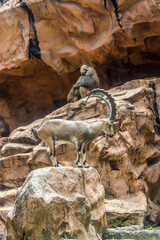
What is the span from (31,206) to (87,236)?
83 centimetres

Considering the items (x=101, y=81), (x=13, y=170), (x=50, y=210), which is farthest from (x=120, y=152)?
(x=101, y=81)

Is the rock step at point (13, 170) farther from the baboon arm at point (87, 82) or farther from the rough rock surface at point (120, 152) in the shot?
the baboon arm at point (87, 82)

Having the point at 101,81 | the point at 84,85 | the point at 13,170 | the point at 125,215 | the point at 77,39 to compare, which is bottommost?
the point at 125,215

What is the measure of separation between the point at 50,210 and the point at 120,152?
12.8 ft

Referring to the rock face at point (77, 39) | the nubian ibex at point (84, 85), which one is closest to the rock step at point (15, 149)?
the nubian ibex at point (84, 85)

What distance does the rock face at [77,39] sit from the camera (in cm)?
971

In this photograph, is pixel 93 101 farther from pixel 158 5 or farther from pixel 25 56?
pixel 25 56

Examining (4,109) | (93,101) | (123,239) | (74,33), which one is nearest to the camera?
(123,239)

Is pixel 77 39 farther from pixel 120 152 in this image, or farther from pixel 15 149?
pixel 120 152

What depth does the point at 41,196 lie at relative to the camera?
10.8ft

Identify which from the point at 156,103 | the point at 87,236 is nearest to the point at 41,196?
the point at 87,236

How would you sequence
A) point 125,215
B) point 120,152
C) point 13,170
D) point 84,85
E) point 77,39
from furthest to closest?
point 77,39, point 84,85, point 13,170, point 120,152, point 125,215

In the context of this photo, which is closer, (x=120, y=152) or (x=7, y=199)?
(x=120, y=152)

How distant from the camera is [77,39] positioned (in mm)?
10734
